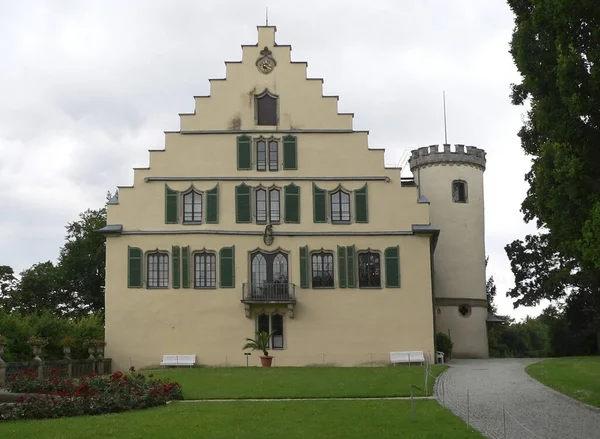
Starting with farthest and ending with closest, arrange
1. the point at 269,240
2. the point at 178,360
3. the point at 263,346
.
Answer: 1. the point at 269,240
2. the point at 178,360
3. the point at 263,346

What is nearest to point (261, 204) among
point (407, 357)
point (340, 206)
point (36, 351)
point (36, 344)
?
point (340, 206)

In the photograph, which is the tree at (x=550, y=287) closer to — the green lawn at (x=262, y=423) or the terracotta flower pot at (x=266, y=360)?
the terracotta flower pot at (x=266, y=360)

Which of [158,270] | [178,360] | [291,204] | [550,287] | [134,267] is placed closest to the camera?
[178,360]

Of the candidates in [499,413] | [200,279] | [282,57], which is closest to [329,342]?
[200,279]

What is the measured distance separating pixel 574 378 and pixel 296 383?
331 inches

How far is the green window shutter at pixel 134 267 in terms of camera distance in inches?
1437

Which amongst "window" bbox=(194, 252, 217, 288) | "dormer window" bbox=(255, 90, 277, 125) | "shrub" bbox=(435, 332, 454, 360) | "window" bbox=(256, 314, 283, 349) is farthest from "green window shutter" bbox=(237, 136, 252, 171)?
"shrub" bbox=(435, 332, 454, 360)

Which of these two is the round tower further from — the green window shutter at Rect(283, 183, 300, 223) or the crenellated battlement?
the green window shutter at Rect(283, 183, 300, 223)

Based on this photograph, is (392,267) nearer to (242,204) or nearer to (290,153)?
(290,153)

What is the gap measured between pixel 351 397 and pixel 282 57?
67.9 feet

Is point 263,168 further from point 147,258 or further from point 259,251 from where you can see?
point 147,258

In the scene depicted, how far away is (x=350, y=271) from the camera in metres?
37.0

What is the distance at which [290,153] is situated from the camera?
37.7 m

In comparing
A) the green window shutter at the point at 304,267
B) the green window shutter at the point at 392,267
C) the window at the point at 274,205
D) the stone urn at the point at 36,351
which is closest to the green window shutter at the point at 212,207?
the window at the point at 274,205
